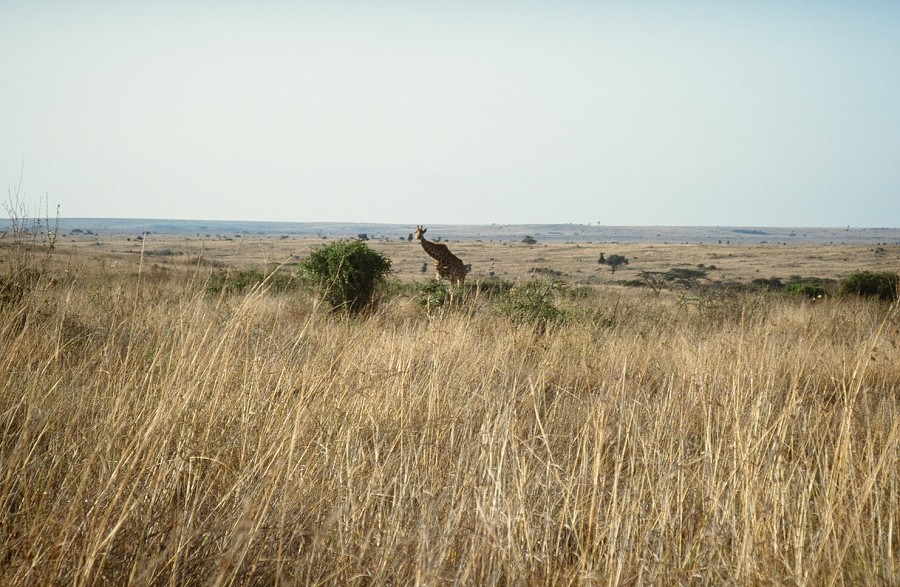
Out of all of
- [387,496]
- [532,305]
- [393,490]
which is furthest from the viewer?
[532,305]

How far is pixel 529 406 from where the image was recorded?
420 cm

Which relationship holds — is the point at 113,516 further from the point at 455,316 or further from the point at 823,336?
the point at 823,336

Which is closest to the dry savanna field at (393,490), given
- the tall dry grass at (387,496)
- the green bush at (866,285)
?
the tall dry grass at (387,496)

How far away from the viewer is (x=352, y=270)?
32.1 ft

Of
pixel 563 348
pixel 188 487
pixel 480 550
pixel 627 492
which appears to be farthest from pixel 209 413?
pixel 563 348

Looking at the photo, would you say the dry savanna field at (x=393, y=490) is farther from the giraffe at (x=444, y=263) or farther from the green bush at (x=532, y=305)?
the giraffe at (x=444, y=263)

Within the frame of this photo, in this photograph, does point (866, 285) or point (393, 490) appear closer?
point (393, 490)

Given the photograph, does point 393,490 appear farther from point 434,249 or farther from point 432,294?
point 434,249

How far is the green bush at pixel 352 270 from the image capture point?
9.92m

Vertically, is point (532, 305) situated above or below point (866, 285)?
above

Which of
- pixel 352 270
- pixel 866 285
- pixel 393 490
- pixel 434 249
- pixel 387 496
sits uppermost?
pixel 434 249

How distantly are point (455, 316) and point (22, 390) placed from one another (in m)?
4.39

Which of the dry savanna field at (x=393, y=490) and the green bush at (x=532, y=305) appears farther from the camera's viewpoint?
the green bush at (x=532, y=305)

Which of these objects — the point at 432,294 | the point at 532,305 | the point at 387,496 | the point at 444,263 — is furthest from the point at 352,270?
the point at 387,496
